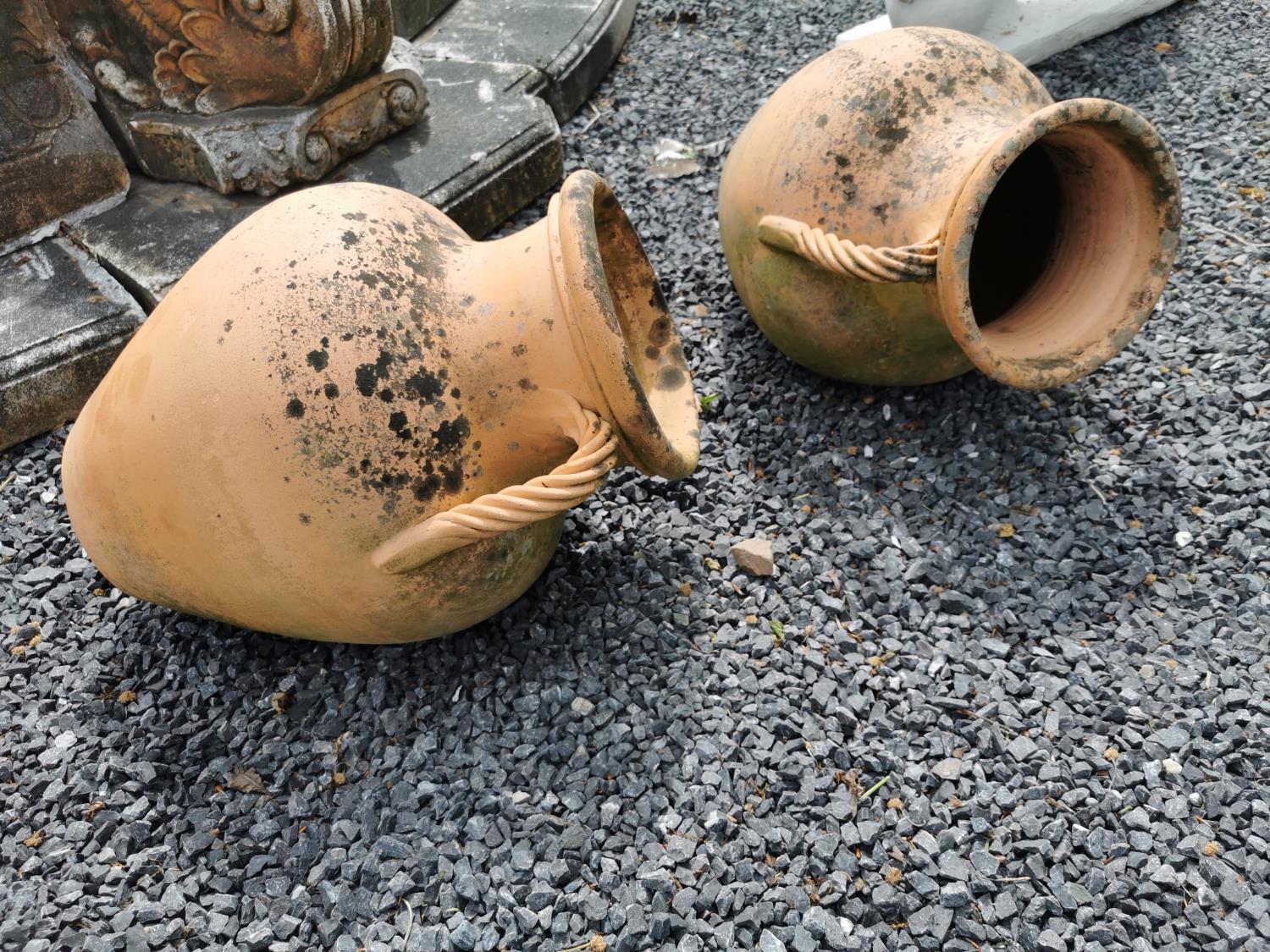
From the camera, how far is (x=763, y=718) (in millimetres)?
2049

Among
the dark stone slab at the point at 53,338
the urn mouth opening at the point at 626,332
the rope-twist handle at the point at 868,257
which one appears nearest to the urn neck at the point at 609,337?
the urn mouth opening at the point at 626,332

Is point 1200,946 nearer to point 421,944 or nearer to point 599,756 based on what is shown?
point 599,756

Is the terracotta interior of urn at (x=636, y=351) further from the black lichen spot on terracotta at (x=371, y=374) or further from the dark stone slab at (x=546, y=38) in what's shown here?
the dark stone slab at (x=546, y=38)

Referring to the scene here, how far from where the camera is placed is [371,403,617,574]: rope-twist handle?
1.64 m

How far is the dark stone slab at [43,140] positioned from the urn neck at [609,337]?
2.06 m

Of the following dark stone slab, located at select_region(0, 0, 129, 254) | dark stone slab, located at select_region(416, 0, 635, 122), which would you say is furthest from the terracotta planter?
dark stone slab, located at select_region(0, 0, 129, 254)

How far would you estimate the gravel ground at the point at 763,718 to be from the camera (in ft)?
5.83

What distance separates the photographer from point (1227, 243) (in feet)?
10.3

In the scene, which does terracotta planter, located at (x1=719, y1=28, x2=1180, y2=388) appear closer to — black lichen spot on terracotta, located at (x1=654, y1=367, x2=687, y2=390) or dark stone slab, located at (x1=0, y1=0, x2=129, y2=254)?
black lichen spot on terracotta, located at (x1=654, y1=367, x2=687, y2=390)

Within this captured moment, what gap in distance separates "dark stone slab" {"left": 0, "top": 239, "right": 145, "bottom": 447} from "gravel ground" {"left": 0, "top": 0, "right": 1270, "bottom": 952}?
144 mm

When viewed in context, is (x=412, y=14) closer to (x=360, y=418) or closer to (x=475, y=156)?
(x=475, y=156)

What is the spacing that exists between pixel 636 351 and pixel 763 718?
92 cm

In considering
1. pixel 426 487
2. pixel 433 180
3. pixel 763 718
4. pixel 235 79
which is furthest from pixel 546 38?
pixel 763 718

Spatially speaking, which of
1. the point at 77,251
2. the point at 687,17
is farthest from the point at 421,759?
the point at 687,17
